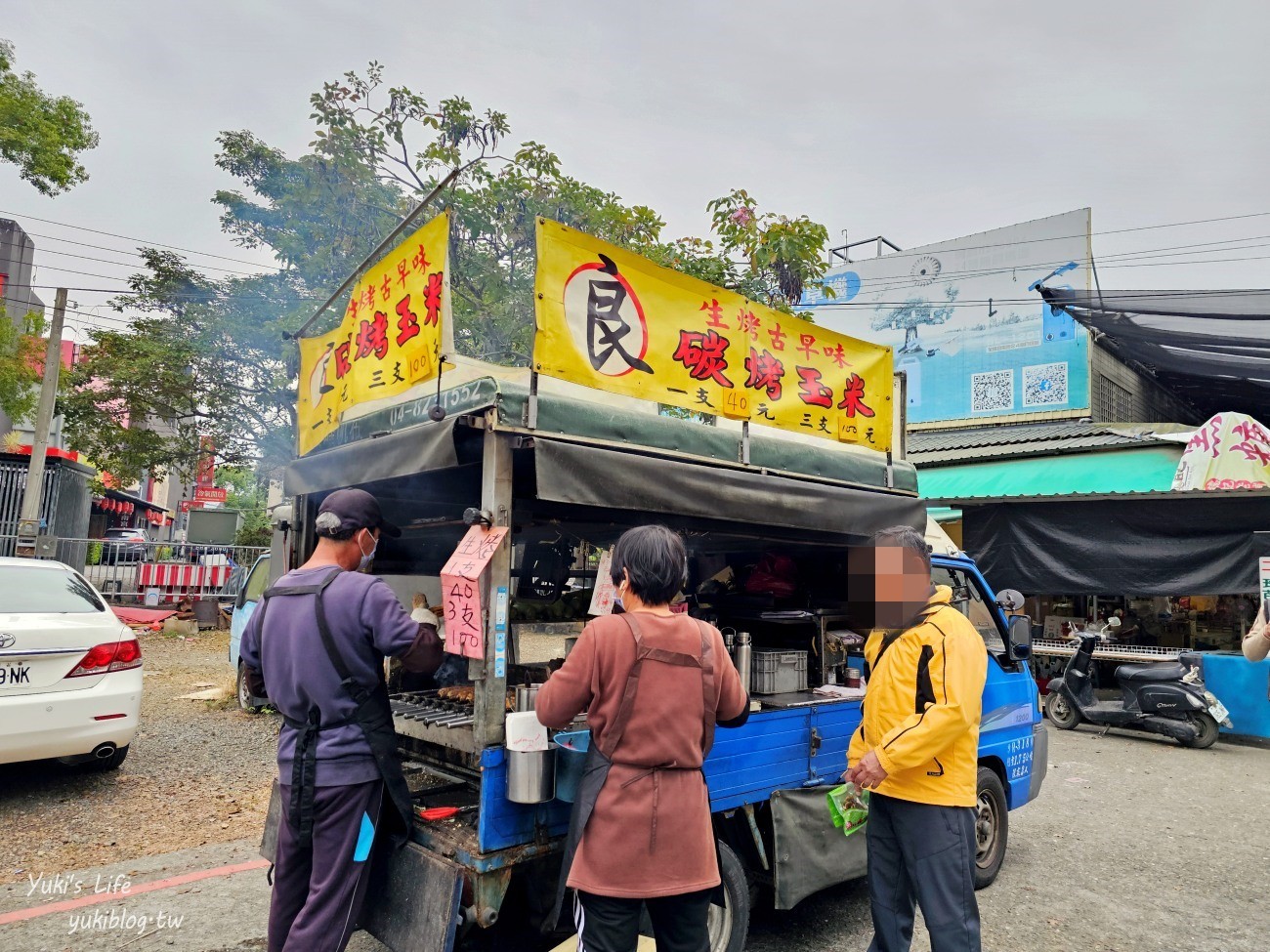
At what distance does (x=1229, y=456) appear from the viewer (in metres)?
10.3

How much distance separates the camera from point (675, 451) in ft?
12.1

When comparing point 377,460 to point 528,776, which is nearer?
point 528,776

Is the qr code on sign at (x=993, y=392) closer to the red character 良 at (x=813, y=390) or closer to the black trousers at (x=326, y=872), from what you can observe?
the red character 良 at (x=813, y=390)

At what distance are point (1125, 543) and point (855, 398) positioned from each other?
7752 millimetres

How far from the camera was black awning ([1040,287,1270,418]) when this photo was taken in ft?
31.4

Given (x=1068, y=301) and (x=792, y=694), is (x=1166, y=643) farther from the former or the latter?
(x=792, y=694)

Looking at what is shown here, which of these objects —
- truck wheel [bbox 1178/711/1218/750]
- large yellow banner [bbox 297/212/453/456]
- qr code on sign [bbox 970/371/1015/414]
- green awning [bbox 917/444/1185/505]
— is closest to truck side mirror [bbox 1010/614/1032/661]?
large yellow banner [bbox 297/212/453/456]

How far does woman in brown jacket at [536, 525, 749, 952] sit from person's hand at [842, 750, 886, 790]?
70cm

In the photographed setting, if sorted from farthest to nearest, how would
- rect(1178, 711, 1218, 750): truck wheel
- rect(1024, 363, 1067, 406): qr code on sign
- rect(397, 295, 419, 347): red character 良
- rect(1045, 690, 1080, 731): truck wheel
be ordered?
rect(1024, 363, 1067, 406): qr code on sign, rect(1045, 690, 1080, 731): truck wheel, rect(1178, 711, 1218, 750): truck wheel, rect(397, 295, 419, 347): red character 良

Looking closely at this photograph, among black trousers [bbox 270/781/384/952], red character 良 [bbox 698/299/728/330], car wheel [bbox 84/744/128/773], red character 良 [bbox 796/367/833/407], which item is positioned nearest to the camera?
black trousers [bbox 270/781/384/952]

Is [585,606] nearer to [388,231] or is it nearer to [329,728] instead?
[329,728]

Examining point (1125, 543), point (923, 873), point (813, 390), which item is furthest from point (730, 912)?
point (1125, 543)

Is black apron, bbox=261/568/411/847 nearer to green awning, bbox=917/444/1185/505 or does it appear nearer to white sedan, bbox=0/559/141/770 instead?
white sedan, bbox=0/559/141/770

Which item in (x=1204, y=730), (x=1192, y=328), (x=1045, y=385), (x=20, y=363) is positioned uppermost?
(x=1045, y=385)
